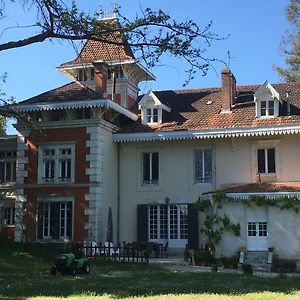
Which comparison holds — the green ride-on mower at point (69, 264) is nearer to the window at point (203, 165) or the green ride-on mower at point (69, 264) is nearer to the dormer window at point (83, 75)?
the window at point (203, 165)

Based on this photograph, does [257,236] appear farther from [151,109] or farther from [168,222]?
[151,109]

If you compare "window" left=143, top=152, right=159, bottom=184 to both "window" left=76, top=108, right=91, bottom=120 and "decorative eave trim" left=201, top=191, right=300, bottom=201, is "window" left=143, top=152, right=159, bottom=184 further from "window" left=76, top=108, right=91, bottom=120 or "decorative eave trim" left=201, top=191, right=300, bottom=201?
"decorative eave trim" left=201, top=191, right=300, bottom=201

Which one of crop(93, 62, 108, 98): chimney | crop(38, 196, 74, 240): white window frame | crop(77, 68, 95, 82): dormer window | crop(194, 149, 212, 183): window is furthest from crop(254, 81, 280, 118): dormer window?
crop(38, 196, 74, 240): white window frame

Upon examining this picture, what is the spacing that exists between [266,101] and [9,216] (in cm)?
1434

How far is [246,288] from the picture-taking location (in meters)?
13.2

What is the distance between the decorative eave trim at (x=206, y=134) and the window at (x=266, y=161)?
1054mm

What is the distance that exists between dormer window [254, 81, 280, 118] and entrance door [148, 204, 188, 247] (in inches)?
229

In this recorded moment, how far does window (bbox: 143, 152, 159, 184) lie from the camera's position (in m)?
28.2

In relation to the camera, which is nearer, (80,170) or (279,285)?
(279,285)

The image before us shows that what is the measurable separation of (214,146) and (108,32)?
587 inches

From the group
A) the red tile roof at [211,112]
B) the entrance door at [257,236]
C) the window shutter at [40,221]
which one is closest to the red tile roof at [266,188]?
the entrance door at [257,236]

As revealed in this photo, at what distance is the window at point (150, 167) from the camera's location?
28.2 m

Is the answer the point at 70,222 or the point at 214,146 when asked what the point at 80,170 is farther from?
the point at 214,146

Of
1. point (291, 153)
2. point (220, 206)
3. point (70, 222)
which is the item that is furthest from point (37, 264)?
point (291, 153)
